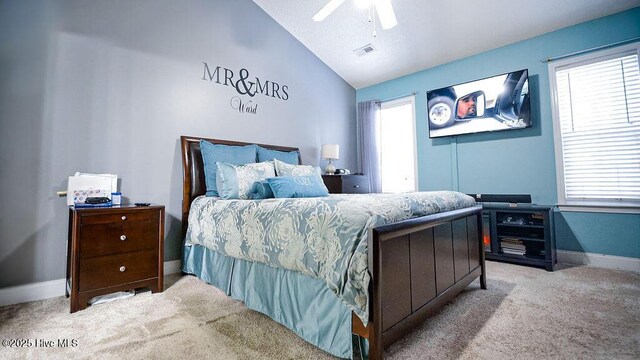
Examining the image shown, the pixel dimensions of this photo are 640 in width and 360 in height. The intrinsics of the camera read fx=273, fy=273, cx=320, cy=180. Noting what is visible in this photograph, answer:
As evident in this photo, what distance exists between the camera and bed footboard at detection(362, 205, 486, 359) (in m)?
1.17

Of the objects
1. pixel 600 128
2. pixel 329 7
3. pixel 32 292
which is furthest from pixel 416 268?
pixel 600 128

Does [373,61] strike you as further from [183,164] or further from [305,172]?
[183,164]

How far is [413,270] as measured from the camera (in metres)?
1.44

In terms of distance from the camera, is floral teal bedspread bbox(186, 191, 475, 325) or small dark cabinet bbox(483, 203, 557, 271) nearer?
floral teal bedspread bbox(186, 191, 475, 325)

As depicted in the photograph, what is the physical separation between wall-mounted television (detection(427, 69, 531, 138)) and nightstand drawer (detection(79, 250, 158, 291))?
3.70m

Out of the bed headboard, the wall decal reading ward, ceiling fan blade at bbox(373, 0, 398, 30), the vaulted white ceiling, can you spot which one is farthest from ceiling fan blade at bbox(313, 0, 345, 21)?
the bed headboard

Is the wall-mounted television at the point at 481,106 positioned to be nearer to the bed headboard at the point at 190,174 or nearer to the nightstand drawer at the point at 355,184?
the nightstand drawer at the point at 355,184

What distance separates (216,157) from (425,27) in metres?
2.93

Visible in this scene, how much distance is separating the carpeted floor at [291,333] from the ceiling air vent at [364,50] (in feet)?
10.5

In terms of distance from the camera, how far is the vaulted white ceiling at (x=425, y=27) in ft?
9.53

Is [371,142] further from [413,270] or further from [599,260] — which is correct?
[413,270]

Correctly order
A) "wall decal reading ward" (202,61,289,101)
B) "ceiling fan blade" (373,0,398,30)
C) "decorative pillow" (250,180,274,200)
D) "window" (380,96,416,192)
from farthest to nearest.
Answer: "window" (380,96,416,192), "wall decal reading ward" (202,61,289,101), "decorative pillow" (250,180,274,200), "ceiling fan blade" (373,0,398,30)

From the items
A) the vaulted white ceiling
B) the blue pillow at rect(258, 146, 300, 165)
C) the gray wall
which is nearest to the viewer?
the gray wall

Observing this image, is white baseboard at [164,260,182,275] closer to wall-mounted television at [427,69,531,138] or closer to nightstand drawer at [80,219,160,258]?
nightstand drawer at [80,219,160,258]
